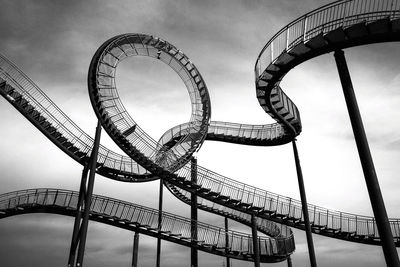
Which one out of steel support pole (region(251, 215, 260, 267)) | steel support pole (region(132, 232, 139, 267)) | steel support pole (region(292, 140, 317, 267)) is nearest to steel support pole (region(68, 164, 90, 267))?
steel support pole (region(132, 232, 139, 267))

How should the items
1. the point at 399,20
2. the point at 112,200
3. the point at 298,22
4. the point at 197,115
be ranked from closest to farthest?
the point at 399,20
the point at 298,22
the point at 112,200
the point at 197,115

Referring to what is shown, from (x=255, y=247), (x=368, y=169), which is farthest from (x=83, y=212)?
(x=368, y=169)

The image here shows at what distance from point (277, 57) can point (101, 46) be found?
865cm

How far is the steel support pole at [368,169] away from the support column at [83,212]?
1017 cm

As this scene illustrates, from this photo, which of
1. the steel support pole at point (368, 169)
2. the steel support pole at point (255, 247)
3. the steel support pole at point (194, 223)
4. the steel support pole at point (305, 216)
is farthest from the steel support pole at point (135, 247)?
the steel support pole at point (368, 169)

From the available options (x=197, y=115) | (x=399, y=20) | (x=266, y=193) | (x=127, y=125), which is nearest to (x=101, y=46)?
(x=127, y=125)

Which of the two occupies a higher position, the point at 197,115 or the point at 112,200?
the point at 197,115

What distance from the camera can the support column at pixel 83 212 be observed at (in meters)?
12.0

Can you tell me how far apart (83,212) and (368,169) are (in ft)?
36.2

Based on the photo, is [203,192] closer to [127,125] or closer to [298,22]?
[127,125]

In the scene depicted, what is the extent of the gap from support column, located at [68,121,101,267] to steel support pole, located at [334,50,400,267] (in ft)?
33.4

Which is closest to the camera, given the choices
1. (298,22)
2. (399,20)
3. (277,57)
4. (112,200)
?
(399,20)

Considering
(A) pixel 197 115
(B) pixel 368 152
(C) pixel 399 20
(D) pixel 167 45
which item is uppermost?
(D) pixel 167 45

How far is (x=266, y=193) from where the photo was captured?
1512 centimetres
